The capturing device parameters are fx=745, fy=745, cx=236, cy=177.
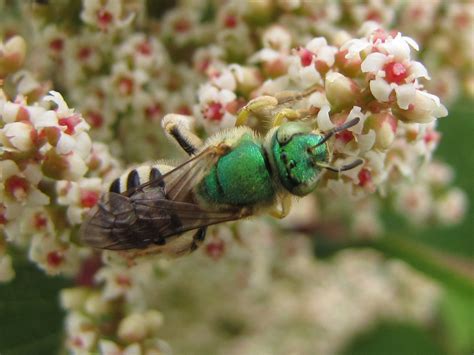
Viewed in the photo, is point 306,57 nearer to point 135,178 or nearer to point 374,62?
point 374,62

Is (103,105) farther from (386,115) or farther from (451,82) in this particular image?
(451,82)

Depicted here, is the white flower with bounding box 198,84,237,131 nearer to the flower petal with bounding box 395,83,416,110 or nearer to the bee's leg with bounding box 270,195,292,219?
the bee's leg with bounding box 270,195,292,219

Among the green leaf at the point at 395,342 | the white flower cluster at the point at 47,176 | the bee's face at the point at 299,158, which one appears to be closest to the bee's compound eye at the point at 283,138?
the bee's face at the point at 299,158

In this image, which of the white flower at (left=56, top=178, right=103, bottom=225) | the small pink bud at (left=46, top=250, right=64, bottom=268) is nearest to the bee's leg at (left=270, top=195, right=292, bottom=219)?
the white flower at (left=56, top=178, right=103, bottom=225)

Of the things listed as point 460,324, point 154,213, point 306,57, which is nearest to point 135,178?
point 154,213

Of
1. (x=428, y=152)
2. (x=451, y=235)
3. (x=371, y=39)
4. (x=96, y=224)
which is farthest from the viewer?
(x=451, y=235)

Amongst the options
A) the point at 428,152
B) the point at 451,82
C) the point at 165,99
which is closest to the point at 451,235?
the point at 451,82
